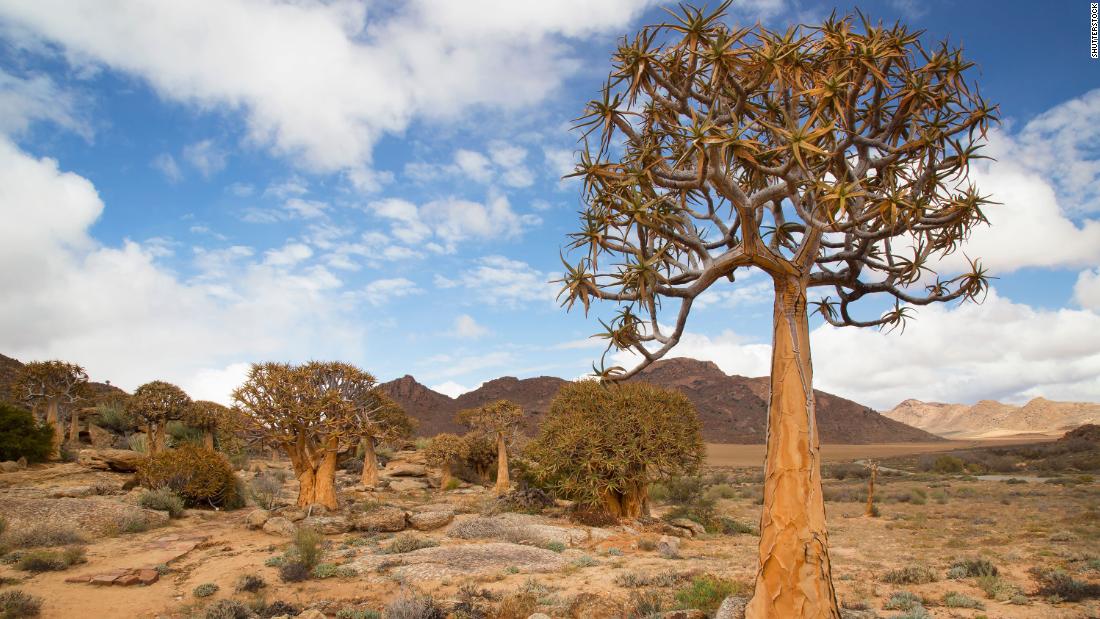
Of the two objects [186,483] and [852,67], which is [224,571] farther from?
[852,67]

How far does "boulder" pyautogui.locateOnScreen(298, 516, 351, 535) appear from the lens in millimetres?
15148

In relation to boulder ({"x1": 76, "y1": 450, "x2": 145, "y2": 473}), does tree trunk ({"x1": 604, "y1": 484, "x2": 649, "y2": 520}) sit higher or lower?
lower

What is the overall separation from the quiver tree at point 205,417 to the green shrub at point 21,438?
271 inches

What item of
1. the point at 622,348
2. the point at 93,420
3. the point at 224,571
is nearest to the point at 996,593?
the point at 622,348

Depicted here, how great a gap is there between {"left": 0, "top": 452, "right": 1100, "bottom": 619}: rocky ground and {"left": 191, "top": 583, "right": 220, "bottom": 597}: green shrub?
0.13ft

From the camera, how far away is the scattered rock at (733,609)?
6445 mm

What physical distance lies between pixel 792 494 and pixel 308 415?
46.9ft

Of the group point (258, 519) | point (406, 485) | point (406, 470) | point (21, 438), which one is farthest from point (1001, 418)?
point (21, 438)

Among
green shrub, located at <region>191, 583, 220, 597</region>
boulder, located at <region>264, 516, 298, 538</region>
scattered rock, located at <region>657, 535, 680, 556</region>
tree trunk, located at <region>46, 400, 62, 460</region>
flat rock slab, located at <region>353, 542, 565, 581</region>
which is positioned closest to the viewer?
green shrub, located at <region>191, 583, 220, 597</region>

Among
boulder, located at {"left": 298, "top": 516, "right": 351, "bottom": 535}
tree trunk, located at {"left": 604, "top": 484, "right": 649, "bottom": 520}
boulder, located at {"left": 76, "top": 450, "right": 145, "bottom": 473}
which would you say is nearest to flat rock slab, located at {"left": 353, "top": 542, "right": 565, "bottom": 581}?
boulder, located at {"left": 298, "top": 516, "right": 351, "bottom": 535}

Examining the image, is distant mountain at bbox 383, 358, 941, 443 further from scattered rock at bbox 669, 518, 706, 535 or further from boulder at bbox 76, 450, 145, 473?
scattered rock at bbox 669, 518, 706, 535

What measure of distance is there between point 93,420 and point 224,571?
104ft

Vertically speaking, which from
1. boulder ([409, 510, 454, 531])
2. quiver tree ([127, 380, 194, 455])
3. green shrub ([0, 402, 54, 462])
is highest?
quiver tree ([127, 380, 194, 455])

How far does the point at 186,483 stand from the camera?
1845cm
